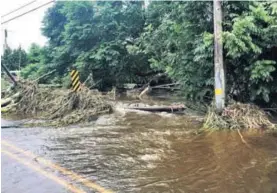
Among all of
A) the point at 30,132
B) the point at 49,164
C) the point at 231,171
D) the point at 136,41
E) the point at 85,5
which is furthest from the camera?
the point at 85,5

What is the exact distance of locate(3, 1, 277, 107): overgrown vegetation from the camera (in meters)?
9.74

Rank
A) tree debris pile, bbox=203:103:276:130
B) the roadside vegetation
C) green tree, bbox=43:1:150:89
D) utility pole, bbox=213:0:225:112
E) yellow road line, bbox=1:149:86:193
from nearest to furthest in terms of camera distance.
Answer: yellow road line, bbox=1:149:86:193, tree debris pile, bbox=203:103:276:130, the roadside vegetation, utility pole, bbox=213:0:225:112, green tree, bbox=43:1:150:89

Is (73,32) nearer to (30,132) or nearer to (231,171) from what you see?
(30,132)

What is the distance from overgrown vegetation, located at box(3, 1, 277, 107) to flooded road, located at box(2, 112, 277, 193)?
2086mm

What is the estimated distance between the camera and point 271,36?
9852 mm

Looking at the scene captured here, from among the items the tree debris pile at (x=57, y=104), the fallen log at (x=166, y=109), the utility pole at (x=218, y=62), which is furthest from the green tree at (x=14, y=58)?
the utility pole at (x=218, y=62)

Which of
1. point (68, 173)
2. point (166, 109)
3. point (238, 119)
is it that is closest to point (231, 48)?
point (238, 119)

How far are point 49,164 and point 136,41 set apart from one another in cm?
1654

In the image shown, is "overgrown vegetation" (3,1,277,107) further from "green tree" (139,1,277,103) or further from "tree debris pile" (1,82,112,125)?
"tree debris pile" (1,82,112,125)

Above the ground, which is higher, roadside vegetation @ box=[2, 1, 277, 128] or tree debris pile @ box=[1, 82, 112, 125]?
roadside vegetation @ box=[2, 1, 277, 128]

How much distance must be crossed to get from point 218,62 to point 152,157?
4.55 metres

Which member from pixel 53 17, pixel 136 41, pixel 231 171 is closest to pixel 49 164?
pixel 231 171

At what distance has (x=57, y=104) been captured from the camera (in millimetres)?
12336

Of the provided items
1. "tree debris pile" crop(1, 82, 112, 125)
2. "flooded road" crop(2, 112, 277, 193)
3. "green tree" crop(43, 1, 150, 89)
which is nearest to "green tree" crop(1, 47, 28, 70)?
"green tree" crop(43, 1, 150, 89)
